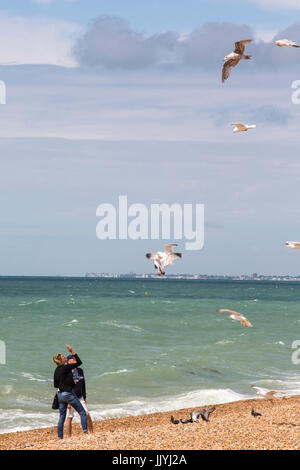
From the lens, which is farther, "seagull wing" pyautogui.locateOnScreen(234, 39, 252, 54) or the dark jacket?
"seagull wing" pyautogui.locateOnScreen(234, 39, 252, 54)

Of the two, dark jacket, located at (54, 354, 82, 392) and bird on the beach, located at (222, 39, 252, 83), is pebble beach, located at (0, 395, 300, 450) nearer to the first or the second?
dark jacket, located at (54, 354, 82, 392)

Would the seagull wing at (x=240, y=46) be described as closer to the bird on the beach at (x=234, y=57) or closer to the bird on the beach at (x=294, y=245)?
the bird on the beach at (x=234, y=57)

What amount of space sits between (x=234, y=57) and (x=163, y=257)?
16.2 feet

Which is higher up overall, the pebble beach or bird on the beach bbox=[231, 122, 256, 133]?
bird on the beach bbox=[231, 122, 256, 133]

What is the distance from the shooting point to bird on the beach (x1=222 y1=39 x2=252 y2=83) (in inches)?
592

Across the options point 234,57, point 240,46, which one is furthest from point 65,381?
point 240,46

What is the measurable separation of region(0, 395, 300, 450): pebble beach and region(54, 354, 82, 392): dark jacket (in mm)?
1183

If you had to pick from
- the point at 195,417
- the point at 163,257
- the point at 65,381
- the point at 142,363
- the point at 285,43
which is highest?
the point at 285,43

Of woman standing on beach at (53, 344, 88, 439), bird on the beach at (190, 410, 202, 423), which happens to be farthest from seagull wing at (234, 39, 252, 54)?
bird on the beach at (190, 410, 202, 423)

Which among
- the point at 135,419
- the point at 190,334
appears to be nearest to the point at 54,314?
the point at 190,334

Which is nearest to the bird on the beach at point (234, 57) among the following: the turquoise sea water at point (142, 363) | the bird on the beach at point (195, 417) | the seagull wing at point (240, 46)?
the seagull wing at point (240, 46)

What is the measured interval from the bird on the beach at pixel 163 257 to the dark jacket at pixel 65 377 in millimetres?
2648

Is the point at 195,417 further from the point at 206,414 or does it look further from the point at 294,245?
the point at 294,245

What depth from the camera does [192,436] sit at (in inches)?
574
